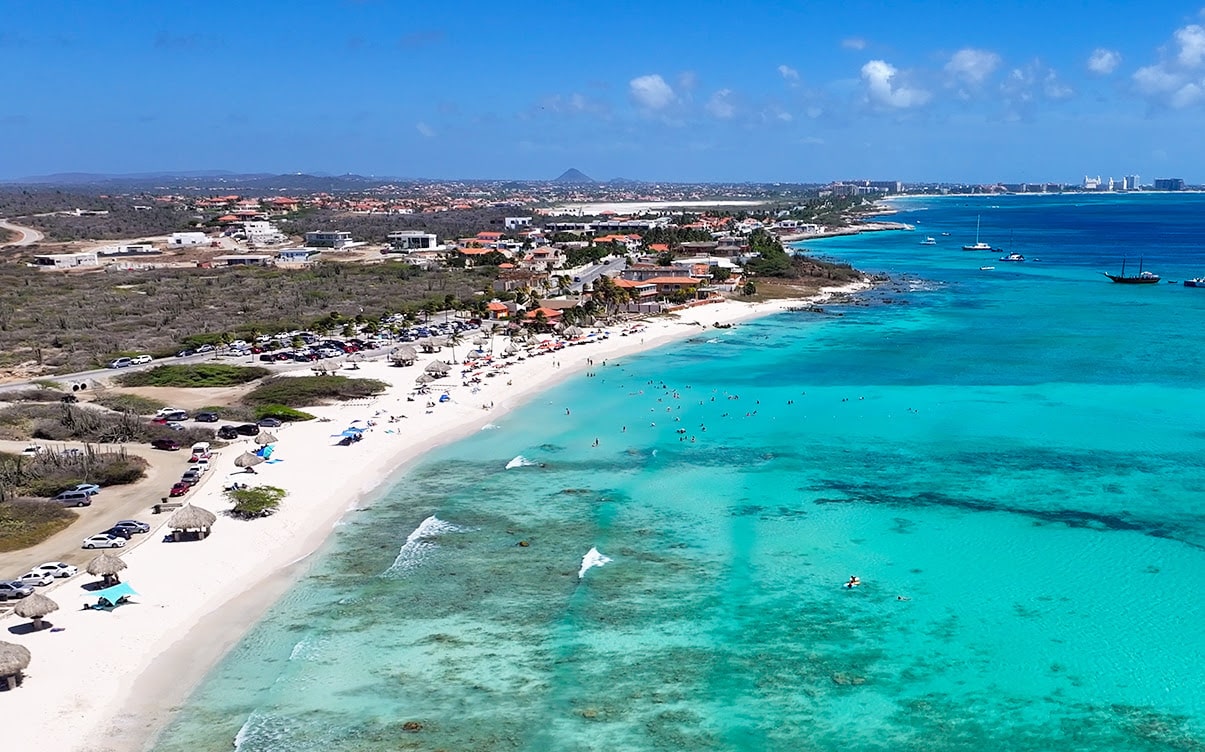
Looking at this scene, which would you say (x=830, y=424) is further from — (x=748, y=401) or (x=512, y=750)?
(x=512, y=750)

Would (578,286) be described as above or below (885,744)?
above

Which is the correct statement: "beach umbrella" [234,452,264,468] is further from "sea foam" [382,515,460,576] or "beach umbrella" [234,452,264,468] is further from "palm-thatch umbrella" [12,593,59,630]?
"palm-thatch umbrella" [12,593,59,630]

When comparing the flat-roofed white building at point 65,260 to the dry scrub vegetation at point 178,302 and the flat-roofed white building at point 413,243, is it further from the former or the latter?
the flat-roofed white building at point 413,243

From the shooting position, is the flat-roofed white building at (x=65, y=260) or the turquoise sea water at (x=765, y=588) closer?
the turquoise sea water at (x=765, y=588)

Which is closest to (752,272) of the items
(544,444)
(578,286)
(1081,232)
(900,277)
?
(900,277)

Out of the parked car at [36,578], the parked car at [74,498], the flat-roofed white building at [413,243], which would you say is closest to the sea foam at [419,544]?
the parked car at [36,578]

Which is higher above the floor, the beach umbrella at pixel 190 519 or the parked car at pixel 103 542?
the beach umbrella at pixel 190 519
